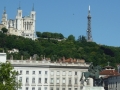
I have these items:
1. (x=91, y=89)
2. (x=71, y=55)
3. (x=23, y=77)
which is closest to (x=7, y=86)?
(x=91, y=89)

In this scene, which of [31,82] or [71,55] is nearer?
[31,82]

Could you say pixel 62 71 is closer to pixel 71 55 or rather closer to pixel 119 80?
pixel 119 80

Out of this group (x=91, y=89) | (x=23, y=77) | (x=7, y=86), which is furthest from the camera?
(x=23, y=77)

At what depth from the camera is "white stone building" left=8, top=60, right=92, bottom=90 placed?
126 m

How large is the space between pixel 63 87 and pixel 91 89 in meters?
59.7

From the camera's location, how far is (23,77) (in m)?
126

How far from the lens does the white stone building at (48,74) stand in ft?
413

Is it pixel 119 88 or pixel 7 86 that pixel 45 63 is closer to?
pixel 119 88

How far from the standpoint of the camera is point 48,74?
128125 mm

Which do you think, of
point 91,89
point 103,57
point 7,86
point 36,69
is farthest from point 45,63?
point 103,57

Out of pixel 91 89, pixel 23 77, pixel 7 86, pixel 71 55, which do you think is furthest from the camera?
pixel 71 55

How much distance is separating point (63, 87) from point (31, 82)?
6942 millimetres

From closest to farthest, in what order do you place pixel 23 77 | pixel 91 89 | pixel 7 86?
1. pixel 91 89
2. pixel 7 86
3. pixel 23 77

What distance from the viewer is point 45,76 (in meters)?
128
